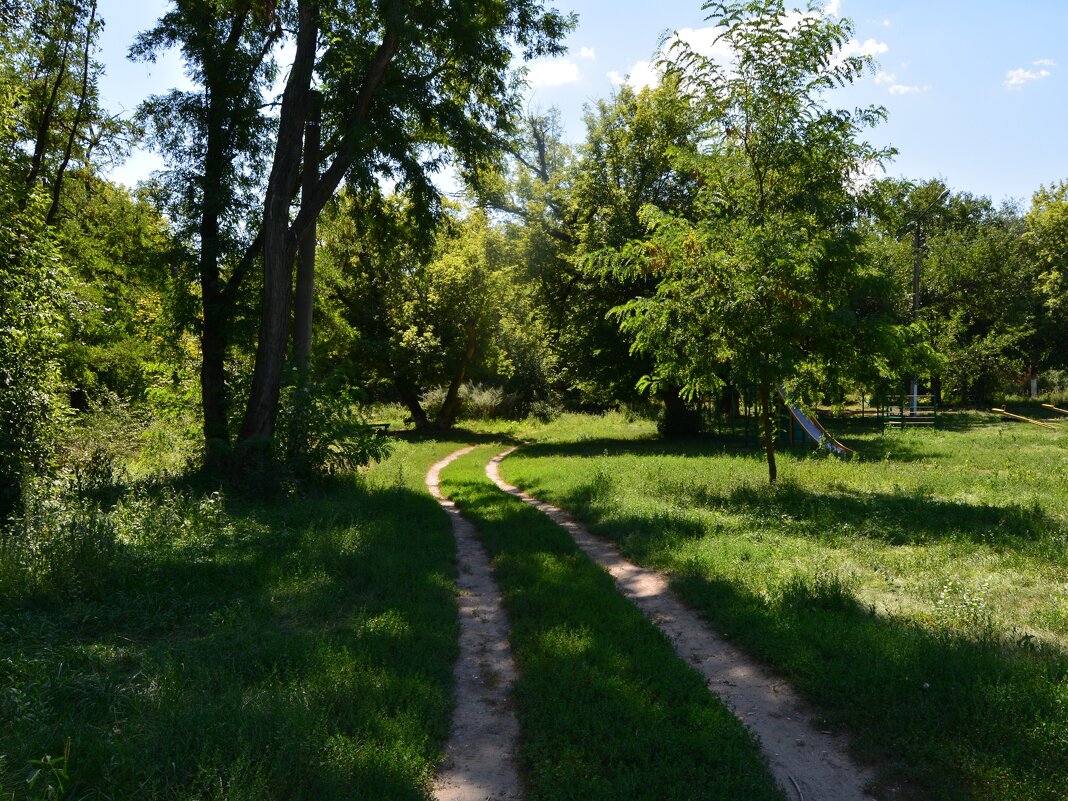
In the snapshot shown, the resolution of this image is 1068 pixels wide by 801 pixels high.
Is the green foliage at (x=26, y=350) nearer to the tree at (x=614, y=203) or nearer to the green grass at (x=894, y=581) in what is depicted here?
the green grass at (x=894, y=581)

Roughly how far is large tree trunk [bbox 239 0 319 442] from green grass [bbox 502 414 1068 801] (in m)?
5.78

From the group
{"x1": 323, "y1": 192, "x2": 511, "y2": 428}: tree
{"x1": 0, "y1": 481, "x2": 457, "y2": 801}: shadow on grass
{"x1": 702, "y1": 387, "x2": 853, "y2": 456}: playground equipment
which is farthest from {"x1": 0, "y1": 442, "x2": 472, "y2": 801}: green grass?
{"x1": 323, "y1": 192, "x2": 511, "y2": 428}: tree

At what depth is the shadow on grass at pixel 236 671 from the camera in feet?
12.3

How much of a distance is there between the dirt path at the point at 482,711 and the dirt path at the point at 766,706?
1.48m

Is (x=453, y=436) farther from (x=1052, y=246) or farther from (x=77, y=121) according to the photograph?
(x=1052, y=246)

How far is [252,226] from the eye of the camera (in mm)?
15570

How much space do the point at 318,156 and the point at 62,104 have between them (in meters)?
9.09

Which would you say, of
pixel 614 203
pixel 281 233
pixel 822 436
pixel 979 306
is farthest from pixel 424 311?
pixel 979 306

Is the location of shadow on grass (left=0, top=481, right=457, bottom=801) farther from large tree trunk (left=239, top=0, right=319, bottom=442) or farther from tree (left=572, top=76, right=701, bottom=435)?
tree (left=572, top=76, right=701, bottom=435)

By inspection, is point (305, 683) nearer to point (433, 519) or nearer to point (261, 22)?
point (433, 519)

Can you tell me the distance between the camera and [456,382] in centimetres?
3145

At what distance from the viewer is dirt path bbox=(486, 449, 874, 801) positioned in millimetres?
4094

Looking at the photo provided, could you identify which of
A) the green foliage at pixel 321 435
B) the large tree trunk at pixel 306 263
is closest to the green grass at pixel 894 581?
the green foliage at pixel 321 435

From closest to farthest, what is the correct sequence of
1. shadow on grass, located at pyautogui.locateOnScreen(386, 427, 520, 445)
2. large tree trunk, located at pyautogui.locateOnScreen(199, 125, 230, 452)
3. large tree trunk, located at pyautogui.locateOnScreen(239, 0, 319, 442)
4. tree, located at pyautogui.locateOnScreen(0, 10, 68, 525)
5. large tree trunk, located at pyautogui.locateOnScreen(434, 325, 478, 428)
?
tree, located at pyautogui.locateOnScreen(0, 10, 68, 525), large tree trunk, located at pyautogui.locateOnScreen(239, 0, 319, 442), large tree trunk, located at pyautogui.locateOnScreen(199, 125, 230, 452), shadow on grass, located at pyautogui.locateOnScreen(386, 427, 520, 445), large tree trunk, located at pyautogui.locateOnScreen(434, 325, 478, 428)
